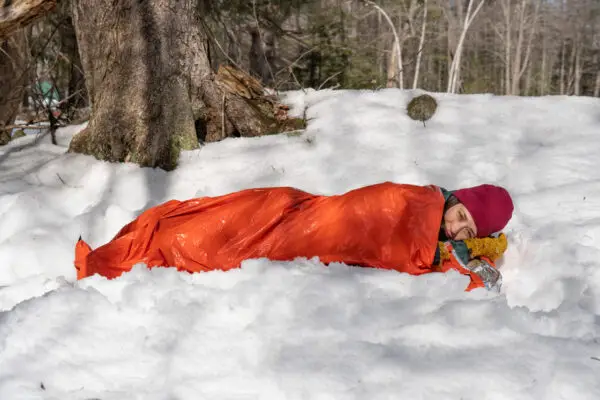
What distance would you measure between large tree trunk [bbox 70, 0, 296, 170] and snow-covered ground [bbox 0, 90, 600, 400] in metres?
0.26

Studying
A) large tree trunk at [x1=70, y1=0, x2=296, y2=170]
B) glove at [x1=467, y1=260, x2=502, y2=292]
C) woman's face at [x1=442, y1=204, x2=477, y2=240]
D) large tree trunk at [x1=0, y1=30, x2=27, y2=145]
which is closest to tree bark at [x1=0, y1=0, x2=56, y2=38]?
large tree trunk at [x1=70, y1=0, x2=296, y2=170]

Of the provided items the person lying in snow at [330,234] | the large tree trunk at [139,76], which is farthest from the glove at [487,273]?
the large tree trunk at [139,76]

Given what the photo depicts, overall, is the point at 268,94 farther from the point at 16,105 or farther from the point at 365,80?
the point at 365,80

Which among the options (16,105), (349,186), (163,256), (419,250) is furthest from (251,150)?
(16,105)

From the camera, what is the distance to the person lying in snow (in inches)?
92.7

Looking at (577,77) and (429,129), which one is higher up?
(429,129)


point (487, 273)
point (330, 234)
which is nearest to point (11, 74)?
point (330, 234)

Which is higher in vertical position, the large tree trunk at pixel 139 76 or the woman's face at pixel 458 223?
the large tree trunk at pixel 139 76

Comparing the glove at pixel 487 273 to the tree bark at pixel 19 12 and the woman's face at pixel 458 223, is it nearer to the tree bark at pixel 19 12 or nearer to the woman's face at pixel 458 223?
the woman's face at pixel 458 223

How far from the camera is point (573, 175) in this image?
3.45m

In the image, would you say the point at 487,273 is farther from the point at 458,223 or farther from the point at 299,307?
the point at 299,307

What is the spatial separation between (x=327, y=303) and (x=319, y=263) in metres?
0.41

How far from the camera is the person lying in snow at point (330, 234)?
2355mm

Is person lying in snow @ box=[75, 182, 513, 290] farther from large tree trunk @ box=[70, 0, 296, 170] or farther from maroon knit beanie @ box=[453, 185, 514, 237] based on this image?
large tree trunk @ box=[70, 0, 296, 170]
